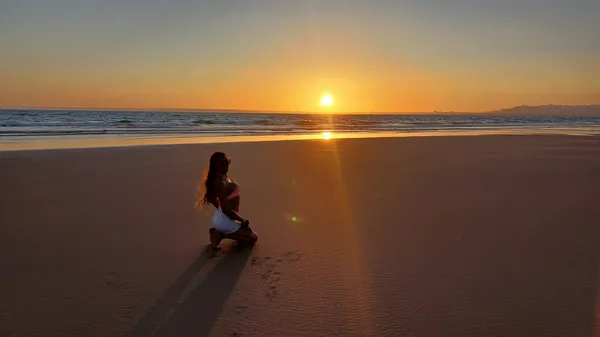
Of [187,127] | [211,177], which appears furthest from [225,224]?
[187,127]

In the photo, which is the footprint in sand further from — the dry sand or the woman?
the woman

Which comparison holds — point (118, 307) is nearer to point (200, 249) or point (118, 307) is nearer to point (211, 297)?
point (211, 297)

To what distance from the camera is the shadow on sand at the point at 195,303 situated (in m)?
3.24

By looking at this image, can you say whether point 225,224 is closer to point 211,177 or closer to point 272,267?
point 211,177

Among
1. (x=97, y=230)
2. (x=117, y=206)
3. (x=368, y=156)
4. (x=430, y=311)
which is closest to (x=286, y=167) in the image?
(x=368, y=156)

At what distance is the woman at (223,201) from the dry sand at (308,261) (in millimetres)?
223

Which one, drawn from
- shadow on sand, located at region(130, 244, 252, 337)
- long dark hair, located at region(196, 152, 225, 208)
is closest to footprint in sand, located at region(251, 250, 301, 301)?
shadow on sand, located at region(130, 244, 252, 337)

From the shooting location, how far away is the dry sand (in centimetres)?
340

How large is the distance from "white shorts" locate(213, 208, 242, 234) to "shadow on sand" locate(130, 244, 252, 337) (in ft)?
1.36

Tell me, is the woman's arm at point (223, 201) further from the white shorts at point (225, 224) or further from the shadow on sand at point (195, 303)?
the shadow on sand at point (195, 303)

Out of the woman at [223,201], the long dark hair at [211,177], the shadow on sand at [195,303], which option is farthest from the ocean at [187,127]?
the shadow on sand at [195,303]

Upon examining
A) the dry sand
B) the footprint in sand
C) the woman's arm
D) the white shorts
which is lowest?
the footprint in sand

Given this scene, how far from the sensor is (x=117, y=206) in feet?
23.6

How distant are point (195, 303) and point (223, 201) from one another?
1.59 meters
